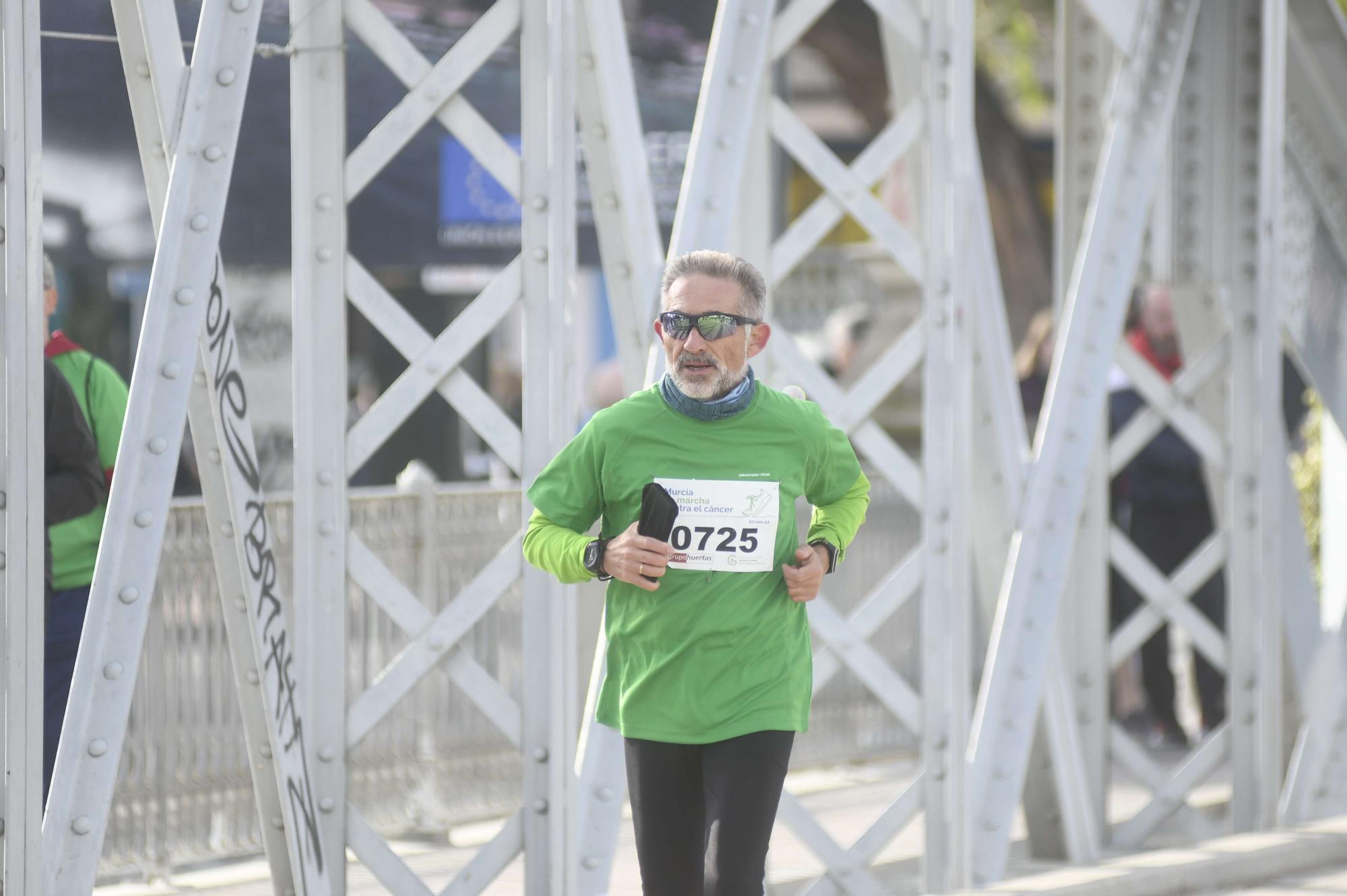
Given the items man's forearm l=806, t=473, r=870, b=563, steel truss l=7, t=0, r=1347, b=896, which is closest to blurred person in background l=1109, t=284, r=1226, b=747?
steel truss l=7, t=0, r=1347, b=896

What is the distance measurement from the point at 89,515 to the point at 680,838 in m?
2.15

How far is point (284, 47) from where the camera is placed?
5145mm

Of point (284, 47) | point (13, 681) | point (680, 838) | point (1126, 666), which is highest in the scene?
point (284, 47)

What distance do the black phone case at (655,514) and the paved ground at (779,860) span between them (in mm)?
2158

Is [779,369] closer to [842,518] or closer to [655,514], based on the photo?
[842,518]

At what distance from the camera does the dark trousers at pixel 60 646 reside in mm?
5629

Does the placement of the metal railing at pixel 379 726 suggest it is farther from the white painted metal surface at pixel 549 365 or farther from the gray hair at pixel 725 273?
the gray hair at pixel 725 273

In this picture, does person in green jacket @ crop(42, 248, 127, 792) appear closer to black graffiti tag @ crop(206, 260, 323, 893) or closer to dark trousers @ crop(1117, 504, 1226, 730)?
black graffiti tag @ crop(206, 260, 323, 893)

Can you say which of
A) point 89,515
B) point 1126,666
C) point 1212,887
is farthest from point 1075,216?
point 89,515

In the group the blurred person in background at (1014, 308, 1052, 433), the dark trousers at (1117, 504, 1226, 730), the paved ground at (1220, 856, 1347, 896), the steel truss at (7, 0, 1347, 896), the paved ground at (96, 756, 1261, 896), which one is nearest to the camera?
the steel truss at (7, 0, 1347, 896)

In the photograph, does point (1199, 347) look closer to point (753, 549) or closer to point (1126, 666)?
point (1126, 666)

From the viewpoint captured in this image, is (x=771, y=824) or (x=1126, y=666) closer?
(x=771, y=824)

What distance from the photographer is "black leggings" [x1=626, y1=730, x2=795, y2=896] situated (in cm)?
425

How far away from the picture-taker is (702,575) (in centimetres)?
426
